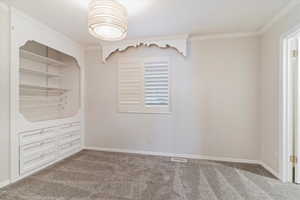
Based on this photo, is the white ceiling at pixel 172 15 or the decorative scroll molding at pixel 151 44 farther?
the decorative scroll molding at pixel 151 44

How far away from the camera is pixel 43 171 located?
2471 millimetres

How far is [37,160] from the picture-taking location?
247 centimetres

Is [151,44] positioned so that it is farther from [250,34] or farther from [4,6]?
[4,6]

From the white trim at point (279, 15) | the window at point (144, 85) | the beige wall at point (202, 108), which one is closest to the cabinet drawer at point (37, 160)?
the beige wall at point (202, 108)

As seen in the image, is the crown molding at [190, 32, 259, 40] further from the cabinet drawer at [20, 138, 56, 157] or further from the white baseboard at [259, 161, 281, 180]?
the cabinet drawer at [20, 138, 56, 157]

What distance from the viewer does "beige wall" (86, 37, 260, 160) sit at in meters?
2.84

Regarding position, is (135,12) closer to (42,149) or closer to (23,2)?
(23,2)

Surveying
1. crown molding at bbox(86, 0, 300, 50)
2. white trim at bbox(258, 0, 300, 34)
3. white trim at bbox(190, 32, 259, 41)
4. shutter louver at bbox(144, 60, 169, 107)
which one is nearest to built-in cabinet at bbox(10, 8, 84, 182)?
crown molding at bbox(86, 0, 300, 50)

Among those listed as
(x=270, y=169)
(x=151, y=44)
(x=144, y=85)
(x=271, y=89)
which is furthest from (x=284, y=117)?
(x=151, y=44)

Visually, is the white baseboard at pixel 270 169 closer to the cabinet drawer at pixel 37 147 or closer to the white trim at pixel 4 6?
the cabinet drawer at pixel 37 147

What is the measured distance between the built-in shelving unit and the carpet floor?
121cm

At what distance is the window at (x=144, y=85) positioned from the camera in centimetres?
313

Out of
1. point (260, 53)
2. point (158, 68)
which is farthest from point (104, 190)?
point (260, 53)

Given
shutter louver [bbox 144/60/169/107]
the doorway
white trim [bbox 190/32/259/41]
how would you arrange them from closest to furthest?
the doorway
white trim [bbox 190/32/259/41]
shutter louver [bbox 144/60/169/107]
